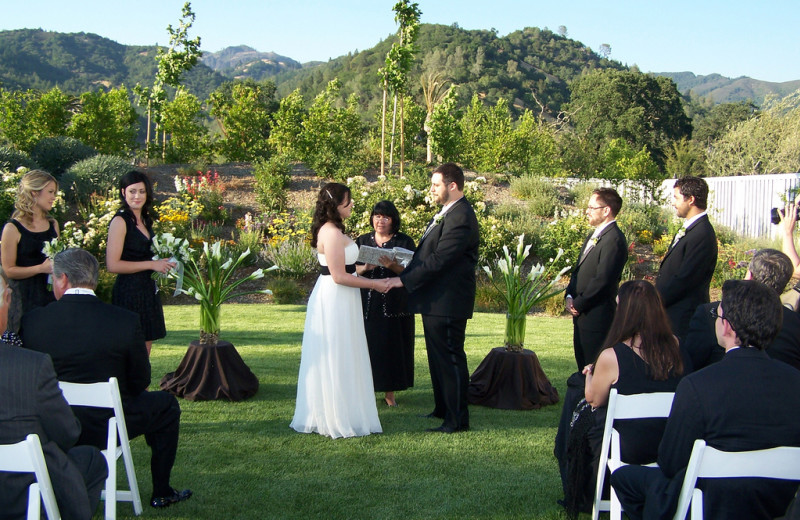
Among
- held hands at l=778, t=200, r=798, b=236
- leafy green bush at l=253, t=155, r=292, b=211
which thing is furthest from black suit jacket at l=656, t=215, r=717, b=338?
leafy green bush at l=253, t=155, r=292, b=211

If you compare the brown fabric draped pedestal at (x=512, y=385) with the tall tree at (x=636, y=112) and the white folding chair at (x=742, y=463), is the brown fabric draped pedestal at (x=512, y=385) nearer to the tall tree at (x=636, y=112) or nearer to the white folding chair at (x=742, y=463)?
the white folding chair at (x=742, y=463)

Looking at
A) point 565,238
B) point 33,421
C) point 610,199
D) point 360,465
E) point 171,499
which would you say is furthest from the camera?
point 565,238

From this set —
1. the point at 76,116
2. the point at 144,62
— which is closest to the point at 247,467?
the point at 76,116

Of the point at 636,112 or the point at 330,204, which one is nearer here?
the point at 330,204

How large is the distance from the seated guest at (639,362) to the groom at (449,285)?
6.45 ft

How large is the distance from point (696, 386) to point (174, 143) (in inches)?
868

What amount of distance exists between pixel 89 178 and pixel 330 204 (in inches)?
535

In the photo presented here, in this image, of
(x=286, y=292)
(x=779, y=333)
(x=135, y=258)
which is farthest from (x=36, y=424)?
(x=286, y=292)

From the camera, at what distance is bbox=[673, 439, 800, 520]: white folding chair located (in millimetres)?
2625

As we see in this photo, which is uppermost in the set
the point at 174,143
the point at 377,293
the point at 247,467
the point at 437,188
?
the point at 174,143

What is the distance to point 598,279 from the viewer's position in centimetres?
562

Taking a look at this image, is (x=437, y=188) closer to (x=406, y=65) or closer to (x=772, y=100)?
(x=406, y=65)

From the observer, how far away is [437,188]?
5.60 meters

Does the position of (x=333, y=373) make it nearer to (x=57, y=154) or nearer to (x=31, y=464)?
(x=31, y=464)
